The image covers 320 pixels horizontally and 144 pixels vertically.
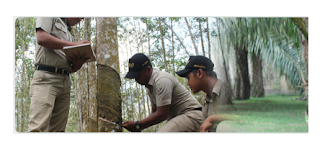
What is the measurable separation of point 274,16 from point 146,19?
1506mm

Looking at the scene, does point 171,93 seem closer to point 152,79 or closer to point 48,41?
point 152,79

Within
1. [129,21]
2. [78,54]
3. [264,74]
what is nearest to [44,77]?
[78,54]

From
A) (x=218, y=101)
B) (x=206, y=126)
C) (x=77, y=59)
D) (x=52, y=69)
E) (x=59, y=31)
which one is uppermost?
(x=59, y=31)

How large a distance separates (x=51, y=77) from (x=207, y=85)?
62.4 inches

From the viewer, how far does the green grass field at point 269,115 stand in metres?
2.31

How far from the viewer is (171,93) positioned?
2.08 m

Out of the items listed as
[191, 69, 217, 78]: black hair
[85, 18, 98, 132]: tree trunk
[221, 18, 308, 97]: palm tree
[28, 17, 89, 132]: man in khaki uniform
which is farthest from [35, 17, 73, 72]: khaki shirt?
[221, 18, 308, 97]: palm tree

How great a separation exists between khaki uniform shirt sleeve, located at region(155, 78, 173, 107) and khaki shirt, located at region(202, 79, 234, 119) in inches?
19.1

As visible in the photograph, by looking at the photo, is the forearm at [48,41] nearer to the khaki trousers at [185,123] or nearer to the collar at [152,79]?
the collar at [152,79]

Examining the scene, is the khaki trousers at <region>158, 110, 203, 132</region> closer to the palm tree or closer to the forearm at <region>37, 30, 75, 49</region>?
the palm tree

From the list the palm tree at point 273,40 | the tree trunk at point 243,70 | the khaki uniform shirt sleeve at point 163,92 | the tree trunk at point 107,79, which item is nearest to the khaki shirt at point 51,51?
the tree trunk at point 107,79

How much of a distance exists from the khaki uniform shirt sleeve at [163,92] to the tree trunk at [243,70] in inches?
34.9

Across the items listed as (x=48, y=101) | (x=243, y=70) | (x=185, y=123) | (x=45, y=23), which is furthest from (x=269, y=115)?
(x=45, y=23)

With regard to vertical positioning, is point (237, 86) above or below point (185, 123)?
above
